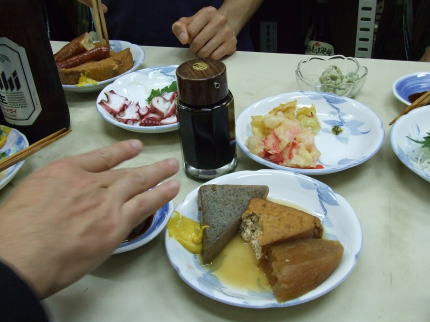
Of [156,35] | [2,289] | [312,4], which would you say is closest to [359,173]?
[2,289]

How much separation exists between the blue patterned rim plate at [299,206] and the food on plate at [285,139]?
0.09m

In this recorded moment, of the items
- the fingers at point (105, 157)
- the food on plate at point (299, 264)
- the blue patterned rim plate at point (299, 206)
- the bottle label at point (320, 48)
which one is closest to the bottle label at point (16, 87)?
the fingers at point (105, 157)

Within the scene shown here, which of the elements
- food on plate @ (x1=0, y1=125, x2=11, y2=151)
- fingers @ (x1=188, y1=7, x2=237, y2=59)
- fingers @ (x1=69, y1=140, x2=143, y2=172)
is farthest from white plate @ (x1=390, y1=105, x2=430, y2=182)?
Answer: food on plate @ (x1=0, y1=125, x2=11, y2=151)

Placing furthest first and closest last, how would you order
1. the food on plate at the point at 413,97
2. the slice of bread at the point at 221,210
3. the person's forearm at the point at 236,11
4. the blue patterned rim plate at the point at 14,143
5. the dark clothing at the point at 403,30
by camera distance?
the dark clothing at the point at 403,30 → the person's forearm at the point at 236,11 → the food on plate at the point at 413,97 → the blue patterned rim plate at the point at 14,143 → the slice of bread at the point at 221,210

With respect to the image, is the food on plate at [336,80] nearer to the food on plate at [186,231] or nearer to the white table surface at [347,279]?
the white table surface at [347,279]

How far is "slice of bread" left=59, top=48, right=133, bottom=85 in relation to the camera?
1.46m

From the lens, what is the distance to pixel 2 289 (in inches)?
23.5

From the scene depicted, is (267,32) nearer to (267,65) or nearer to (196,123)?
(267,65)

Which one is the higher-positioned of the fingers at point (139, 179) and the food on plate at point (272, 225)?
the fingers at point (139, 179)

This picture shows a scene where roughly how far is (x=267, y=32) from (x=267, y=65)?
127 centimetres

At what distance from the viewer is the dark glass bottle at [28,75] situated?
3.39ft

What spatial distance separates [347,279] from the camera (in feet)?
2.66

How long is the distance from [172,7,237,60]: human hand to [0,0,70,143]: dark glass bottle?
552mm

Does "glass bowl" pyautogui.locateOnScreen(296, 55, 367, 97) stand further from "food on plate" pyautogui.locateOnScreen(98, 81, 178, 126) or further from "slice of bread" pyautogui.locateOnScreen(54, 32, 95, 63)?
"slice of bread" pyautogui.locateOnScreen(54, 32, 95, 63)
